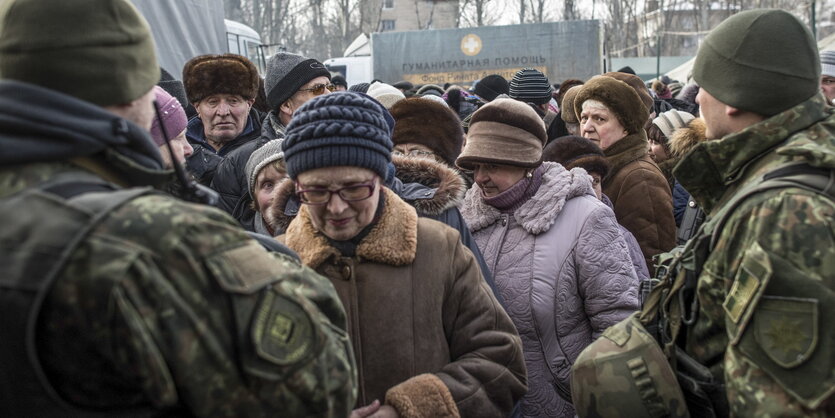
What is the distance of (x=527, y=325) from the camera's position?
3.12 metres

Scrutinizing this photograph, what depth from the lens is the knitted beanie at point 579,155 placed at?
417 centimetres

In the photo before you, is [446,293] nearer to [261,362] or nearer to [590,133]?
[261,362]

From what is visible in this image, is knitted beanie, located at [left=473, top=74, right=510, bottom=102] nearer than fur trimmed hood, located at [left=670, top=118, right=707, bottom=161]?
No

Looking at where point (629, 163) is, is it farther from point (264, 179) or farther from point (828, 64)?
point (828, 64)

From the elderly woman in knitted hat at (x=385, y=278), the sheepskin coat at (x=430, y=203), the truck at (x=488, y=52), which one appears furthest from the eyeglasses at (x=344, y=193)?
the truck at (x=488, y=52)

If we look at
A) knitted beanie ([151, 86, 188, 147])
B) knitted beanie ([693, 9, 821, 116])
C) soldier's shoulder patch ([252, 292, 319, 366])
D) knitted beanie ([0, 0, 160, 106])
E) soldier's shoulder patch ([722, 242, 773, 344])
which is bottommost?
soldier's shoulder patch ([722, 242, 773, 344])

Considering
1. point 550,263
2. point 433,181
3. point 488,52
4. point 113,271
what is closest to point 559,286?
point 550,263

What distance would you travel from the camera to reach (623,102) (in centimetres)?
455

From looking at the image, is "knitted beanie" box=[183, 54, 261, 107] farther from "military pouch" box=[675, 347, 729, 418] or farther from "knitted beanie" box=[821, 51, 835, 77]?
"knitted beanie" box=[821, 51, 835, 77]

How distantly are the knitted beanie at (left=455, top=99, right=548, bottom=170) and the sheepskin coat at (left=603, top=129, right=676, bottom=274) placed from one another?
3.23ft

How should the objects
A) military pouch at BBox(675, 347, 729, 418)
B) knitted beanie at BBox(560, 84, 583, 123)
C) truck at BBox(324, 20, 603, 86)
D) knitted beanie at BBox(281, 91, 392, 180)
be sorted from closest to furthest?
military pouch at BBox(675, 347, 729, 418), knitted beanie at BBox(281, 91, 392, 180), knitted beanie at BBox(560, 84, 583, 123), truck at BBox(324, 20, 603, 86)

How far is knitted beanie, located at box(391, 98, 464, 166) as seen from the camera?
3.80 metres

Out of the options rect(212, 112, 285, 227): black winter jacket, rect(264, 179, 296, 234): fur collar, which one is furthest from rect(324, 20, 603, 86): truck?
rect(264, 179, 296, 234): fur collar

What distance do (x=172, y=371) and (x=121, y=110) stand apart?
0.57 m
